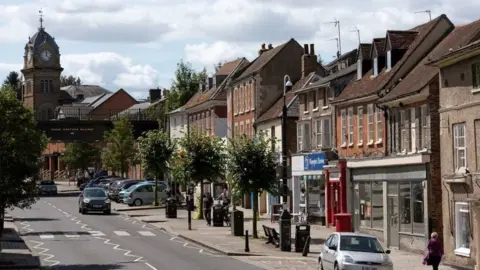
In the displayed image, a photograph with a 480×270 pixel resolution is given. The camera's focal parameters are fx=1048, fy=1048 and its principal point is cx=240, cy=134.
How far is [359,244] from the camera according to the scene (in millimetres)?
32719

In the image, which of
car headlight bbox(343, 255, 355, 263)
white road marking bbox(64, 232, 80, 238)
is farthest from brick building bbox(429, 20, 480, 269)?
white road marking bbox(64, 232, 80, 238)

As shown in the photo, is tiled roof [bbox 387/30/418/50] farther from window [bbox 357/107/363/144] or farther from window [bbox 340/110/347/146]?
window [bbox 340/110/347/146]

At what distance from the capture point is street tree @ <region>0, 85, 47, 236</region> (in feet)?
125

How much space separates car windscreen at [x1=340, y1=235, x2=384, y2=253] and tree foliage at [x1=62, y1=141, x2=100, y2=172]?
3642 inches

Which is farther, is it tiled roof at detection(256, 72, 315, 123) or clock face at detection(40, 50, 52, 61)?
clock face at detection(40, 50, 52, 61)

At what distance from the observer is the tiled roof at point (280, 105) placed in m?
66.0

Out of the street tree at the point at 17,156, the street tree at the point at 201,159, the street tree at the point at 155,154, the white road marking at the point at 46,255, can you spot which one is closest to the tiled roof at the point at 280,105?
the street tree at the point at 201,159

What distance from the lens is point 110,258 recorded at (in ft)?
129

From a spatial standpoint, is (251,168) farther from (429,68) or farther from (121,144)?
(121,144)

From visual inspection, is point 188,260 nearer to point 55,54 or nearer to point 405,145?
point 405,145

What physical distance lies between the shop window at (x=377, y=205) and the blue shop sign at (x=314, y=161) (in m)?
8.13

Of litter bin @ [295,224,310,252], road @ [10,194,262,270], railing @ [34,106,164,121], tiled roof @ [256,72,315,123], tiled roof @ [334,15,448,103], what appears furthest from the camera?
railing @ [34,106,164,121]

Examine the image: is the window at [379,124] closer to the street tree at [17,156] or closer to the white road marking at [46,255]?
the street tree at [17,156]

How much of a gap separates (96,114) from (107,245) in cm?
8885
